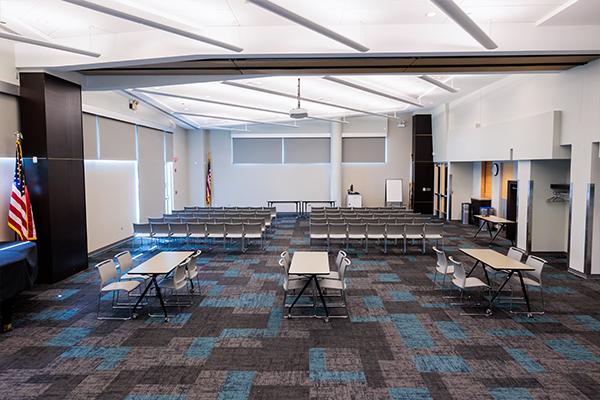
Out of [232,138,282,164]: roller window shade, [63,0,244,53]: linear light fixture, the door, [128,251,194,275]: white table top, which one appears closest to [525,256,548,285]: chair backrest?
[128,251,194,275]: white table top

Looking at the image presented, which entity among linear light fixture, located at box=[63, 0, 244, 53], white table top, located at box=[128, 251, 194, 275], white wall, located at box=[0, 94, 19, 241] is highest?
linear light fixture, located at box=[63, 0, 244, 53]

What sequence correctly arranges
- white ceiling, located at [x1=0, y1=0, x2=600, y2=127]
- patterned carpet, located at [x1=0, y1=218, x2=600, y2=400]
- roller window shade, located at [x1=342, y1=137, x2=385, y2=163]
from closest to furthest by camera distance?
patterned carpet, located at [x1=0, y1=218, x2=600, y2=400] → white ceiling, located at [x1=0, y1=0, x2=600, y2=127] → roller window shade, located at [x1=342, y1=137, x2=385, y2=163]

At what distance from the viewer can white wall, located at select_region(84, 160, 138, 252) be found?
10962mm

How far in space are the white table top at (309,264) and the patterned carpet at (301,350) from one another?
776 mm

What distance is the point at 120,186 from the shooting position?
12.9 m

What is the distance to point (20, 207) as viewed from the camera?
7707 millimetres

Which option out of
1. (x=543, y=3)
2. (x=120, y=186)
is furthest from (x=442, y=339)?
(x=120, y=186)

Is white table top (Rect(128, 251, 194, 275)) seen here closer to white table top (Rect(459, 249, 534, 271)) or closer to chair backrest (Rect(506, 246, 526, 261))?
white table top (Rect(459, 249, 534, 271))

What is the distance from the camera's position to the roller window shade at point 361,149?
21.0 meters

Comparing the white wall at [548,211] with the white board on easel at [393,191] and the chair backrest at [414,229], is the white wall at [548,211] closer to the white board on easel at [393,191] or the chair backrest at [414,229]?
the chair backrest at [414,229]

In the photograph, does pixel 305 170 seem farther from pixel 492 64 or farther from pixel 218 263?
pixel 492 64

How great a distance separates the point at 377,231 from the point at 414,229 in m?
1.03

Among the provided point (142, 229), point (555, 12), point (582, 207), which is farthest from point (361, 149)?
point (555, 12)

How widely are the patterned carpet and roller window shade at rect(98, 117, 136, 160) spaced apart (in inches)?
211
